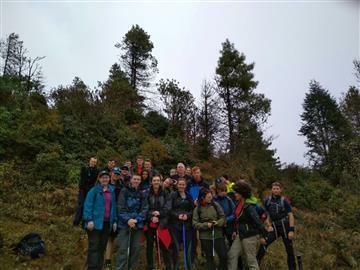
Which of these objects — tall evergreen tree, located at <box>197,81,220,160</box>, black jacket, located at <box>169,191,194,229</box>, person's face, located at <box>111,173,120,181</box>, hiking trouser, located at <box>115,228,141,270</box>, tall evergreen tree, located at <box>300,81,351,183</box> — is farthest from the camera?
tall evergreen tree, located at <box>300,81,351,183</box>

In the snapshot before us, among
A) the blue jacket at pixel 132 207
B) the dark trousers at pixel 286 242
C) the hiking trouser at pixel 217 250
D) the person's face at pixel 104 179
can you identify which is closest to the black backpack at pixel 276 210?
the dark trousers at pixel 286 242

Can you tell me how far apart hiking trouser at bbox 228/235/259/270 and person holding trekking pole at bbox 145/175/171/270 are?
1.25m

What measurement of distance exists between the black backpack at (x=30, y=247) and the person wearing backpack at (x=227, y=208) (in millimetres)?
3998

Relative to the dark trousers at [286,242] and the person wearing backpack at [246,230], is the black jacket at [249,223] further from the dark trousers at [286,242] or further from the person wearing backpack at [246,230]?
Result: the dark trousers at [286,242]

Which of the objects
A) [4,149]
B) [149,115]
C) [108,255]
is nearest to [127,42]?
[149,115]

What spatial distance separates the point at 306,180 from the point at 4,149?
65.2ft

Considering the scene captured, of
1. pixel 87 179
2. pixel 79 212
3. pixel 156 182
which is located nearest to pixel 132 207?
pixel 156 182

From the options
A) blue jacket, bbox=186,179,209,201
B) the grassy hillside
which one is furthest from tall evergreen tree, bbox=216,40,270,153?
blue jacket, bbox=186,179,209,201

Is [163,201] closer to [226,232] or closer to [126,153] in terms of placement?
[226,232]

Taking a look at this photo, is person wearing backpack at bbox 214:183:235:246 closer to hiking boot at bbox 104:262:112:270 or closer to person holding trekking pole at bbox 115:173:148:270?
person holding trekking pole at bbox 115:173:148:270

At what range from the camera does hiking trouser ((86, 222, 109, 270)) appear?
18.9ft

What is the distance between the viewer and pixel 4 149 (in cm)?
Answer: 1352

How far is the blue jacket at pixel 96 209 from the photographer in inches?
232

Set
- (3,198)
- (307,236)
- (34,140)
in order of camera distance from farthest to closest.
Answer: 1. (34,140)
2. (307,236)
3. (3,198)
